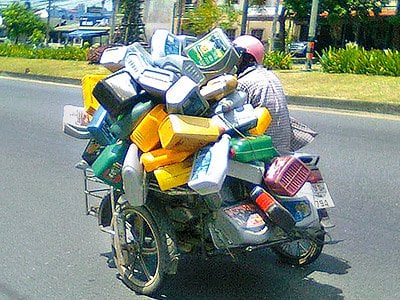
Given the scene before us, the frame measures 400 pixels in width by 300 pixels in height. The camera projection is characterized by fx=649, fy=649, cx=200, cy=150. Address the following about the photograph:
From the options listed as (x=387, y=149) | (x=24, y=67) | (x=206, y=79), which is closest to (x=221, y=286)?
(x=206, y=79)

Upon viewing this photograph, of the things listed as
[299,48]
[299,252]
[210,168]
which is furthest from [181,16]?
[210,168]

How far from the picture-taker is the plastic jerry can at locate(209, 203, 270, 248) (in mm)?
3756

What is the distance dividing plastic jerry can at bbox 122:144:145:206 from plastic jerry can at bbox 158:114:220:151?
214mm

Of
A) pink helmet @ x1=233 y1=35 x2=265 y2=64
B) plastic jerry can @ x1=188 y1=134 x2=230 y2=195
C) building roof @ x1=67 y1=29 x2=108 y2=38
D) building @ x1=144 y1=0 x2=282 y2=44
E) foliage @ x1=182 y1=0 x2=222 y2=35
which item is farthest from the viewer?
building roof @ x1=67 y1=29 x2=108 y2=38

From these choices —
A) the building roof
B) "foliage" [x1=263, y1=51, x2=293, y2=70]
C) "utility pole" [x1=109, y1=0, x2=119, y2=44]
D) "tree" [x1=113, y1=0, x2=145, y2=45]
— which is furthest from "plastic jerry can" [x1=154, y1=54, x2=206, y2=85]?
the building roof

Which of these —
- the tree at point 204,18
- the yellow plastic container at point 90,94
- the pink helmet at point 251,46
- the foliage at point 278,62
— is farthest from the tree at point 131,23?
the pink helmet at point 251,46

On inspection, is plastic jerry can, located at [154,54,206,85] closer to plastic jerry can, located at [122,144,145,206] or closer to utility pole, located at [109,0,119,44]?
plastic jerry can, located at [122,144,145,206]

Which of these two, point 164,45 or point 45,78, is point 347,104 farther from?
point 45,78

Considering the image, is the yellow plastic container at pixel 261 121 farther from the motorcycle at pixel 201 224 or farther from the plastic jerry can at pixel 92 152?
the plastic jerry can at pixel 92 152

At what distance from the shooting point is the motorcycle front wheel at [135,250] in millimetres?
4180

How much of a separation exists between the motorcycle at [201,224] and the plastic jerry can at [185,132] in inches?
10.3

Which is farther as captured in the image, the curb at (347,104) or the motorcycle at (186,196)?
the curb at (347,104)

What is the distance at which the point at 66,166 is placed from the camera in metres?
7.92

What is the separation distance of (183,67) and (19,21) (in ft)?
151
